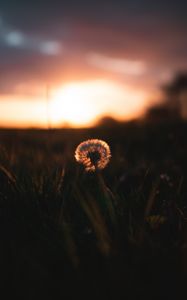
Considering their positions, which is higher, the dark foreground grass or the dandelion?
the dandelion

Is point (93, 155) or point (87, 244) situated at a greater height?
point (93, 155)

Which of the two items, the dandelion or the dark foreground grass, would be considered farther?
the dandelion

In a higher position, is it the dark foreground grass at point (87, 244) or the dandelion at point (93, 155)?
the dandelion at point (93, 155)

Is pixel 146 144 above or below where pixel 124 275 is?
above

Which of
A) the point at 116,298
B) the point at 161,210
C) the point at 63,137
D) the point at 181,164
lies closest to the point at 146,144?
the point at 181,164

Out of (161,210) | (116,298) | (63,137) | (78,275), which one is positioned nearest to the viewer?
(116,298)

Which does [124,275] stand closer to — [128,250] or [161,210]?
[128,250]

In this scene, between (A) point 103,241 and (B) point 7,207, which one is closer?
(A) point 103,241

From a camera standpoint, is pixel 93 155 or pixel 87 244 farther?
pixel 93 155
